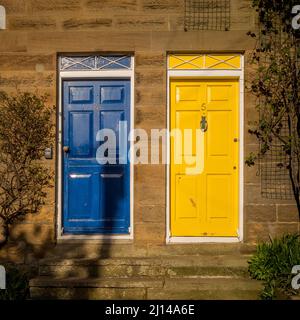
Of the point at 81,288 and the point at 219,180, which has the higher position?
the point at 219,180

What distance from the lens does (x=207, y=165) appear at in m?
6.18

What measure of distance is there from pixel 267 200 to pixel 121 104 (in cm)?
231

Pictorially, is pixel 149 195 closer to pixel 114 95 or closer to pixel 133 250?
pixel 133 250

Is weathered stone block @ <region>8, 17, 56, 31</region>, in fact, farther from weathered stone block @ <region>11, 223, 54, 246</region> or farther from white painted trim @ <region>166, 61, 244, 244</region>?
weathered stone block @ <region>11, 223, 54, 246</region>

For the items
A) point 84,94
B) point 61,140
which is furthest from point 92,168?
point 84,94

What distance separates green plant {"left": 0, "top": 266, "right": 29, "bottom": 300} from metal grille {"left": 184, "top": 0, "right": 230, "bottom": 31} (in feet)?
12.3

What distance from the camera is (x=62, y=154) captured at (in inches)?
247

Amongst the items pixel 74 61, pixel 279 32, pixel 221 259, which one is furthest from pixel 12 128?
pixel 279 32

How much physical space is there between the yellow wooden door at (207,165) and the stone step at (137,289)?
0.88 metres

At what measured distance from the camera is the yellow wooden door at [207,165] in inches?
243

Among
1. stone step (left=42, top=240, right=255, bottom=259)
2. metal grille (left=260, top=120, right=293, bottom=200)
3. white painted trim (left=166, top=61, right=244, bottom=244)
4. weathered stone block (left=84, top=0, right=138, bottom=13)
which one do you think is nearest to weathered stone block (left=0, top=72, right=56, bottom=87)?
weathered stone block (left=84, top=0, right=138, bottom=13)

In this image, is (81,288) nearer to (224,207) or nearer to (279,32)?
(224,207)

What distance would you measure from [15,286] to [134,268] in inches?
55.6

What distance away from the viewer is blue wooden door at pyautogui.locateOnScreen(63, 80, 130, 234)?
6250mm
